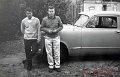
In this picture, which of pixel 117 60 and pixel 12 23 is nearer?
pixel 117 60

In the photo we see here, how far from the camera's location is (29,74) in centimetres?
728

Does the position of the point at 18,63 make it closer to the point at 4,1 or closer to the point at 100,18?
the point at 100,18

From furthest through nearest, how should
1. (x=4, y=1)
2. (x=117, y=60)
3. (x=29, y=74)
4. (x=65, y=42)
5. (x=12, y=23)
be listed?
(x=12, y=23), (x=4, y=1), (x=117, y=60), (x=65, y=42), (x=29, y=74)

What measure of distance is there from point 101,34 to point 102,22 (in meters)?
0.50

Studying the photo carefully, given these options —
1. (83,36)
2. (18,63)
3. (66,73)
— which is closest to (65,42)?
(83,36)

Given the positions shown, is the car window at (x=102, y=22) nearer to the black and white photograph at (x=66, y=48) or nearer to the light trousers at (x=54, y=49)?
Answer: the black and white photograph at (x=66, y=48)

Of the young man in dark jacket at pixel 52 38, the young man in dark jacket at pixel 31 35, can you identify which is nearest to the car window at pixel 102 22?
the young man in dark jacket at pixel 52 38

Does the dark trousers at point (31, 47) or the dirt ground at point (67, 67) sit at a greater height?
the dark trousers at point (31, 47)

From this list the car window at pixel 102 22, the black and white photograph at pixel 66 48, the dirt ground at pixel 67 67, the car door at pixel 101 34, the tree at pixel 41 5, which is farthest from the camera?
the tree at pixel 41 5

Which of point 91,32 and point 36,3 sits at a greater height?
point 36,3

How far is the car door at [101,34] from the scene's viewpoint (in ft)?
27.6

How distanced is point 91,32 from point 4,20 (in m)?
6.20

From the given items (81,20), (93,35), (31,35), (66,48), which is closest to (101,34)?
(93,35)

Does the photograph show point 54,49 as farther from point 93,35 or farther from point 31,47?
point 93,35
